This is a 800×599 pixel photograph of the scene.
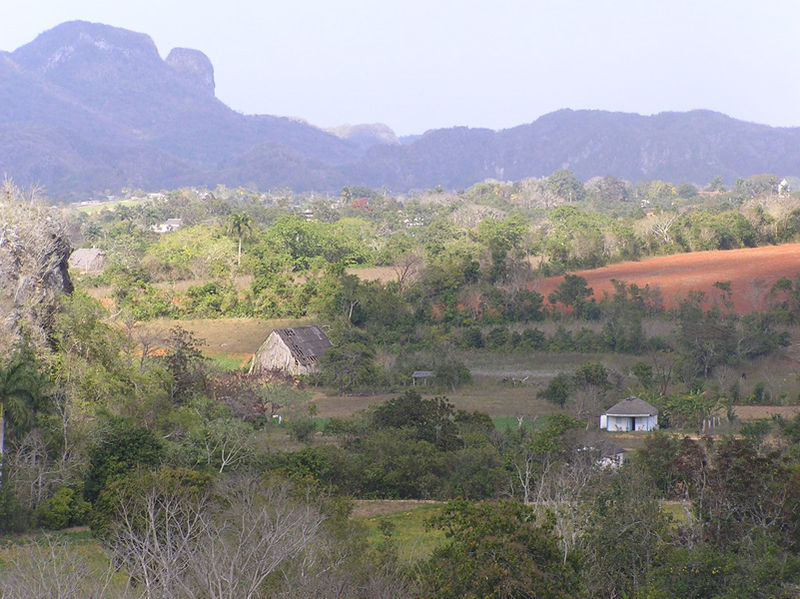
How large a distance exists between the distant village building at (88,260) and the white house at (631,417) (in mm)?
31011

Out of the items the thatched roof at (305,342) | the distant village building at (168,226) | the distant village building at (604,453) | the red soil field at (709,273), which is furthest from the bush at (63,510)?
the distant village building at (168,226)

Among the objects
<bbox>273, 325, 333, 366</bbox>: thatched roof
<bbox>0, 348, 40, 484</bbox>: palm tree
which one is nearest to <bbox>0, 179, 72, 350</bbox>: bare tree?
<bbox>0, 348, 40, 484</bbox>: palm tree

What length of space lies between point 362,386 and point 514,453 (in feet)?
30.8

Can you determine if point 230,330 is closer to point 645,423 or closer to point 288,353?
point 288,353

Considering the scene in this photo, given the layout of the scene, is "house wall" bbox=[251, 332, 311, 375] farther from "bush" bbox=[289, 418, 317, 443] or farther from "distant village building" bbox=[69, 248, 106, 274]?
"distant village building" bbox=[69, 248, 106, 274]

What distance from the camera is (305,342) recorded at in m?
28.2

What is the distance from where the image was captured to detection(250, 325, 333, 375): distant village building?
2736 centimetres

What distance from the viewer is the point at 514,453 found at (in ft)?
56.7

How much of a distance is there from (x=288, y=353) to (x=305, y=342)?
85cm

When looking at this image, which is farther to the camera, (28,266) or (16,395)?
(28,266)

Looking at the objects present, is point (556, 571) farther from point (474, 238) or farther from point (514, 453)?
point (474, 238)

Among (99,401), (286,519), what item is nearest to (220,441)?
(99,401)

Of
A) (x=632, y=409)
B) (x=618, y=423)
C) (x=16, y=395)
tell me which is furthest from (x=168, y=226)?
(x=16, y=395)

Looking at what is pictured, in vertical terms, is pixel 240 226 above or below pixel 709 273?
above
